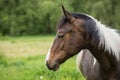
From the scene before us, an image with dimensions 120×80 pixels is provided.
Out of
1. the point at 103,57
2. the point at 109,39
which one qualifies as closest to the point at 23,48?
the point at 103,57

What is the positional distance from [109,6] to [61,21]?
23.3 meters

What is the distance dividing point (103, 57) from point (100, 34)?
1.50ft

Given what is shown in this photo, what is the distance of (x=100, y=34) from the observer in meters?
5.55

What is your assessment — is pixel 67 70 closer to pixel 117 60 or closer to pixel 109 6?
pixel 117 60

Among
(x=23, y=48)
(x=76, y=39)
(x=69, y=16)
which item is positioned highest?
(x=69, y=16)

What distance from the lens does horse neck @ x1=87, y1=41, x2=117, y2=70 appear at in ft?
18.7

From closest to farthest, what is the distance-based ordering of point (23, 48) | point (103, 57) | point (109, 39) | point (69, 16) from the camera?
point (69, 16) < point (109, 39) < point (103, 57) < point (23, 48)

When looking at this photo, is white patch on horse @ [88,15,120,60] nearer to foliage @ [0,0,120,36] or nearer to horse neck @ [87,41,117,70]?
horse neck @ [87,41,117,70]

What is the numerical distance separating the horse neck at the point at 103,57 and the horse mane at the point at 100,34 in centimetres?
7

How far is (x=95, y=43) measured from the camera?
5.61m

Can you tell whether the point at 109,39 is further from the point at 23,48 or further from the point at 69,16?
the point at 23,48

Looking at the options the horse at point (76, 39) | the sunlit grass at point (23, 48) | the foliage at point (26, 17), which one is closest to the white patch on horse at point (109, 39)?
the horse at point (76, 39)

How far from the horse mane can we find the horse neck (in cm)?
7

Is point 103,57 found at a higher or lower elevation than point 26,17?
higher
